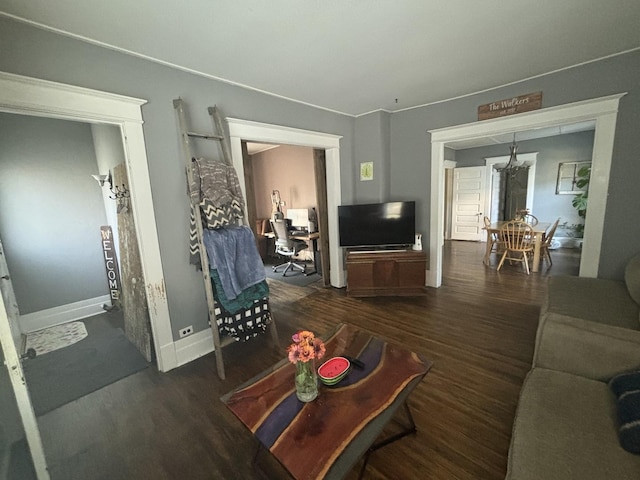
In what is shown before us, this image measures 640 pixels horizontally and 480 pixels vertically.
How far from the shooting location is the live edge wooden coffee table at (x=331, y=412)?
3.34 feet

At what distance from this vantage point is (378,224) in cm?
356

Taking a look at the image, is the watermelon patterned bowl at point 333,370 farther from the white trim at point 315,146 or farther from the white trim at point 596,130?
the white trim at point 596,130

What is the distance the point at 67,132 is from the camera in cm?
Answer: 323

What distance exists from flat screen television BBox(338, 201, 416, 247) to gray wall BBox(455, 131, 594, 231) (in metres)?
4.61

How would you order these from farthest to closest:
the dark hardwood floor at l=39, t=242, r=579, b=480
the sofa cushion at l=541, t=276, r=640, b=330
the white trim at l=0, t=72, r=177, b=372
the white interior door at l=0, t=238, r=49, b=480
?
1. the sofa cushion at l=541, t=276, r=640, b=330
2. the white trim at l=0, t=72, r=177, b=372
3. the dark hardwood floor at l=39, t=242, r=579, b=480
4. the white interior door at l=0, t=238, r=49, b=480

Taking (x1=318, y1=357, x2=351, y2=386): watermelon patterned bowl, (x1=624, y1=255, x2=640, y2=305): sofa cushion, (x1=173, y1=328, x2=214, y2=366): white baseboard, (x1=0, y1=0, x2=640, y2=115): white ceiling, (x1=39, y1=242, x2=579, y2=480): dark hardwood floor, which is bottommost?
(x1=39, y1=242, x2=579, y2=480): dark hardwood floor

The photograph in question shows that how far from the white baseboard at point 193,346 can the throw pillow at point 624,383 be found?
2671 mm

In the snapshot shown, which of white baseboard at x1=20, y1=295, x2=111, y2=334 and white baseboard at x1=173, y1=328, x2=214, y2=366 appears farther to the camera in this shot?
white baseboard at x1=20, y1=295, x2=111, y2=334

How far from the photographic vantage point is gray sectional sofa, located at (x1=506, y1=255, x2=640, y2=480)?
95cm

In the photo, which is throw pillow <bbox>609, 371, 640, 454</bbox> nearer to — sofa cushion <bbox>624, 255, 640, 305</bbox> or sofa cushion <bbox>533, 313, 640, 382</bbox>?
sofa cushion <bbox>533, 313, 640, 382</bbox>

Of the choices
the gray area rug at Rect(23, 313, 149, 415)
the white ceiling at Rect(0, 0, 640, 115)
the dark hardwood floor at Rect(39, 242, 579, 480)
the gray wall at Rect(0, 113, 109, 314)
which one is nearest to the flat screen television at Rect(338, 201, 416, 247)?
the dark hardwood floor at Rect(39, 242, 579, 480)

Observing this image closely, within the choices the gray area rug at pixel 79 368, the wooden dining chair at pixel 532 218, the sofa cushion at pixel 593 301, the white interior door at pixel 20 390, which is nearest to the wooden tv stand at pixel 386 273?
the sofa cushion at pixel 593 301

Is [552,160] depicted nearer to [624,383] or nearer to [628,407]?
[624,383]

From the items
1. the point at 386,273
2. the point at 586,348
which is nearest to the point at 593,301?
the point at 586,348
